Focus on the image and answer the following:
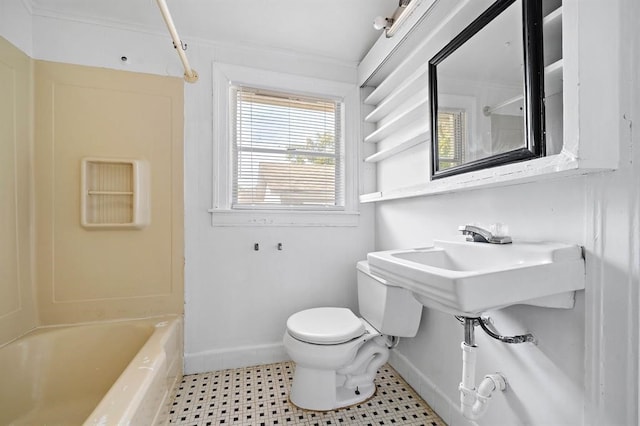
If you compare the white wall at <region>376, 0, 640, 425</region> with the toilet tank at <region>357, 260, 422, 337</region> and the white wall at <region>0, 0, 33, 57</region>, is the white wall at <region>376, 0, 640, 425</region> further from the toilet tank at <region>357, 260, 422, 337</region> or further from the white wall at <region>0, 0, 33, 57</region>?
the white wall at <region>0, 0, 33, 57</region>

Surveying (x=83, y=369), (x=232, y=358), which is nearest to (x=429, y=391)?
(x=232, y=358)

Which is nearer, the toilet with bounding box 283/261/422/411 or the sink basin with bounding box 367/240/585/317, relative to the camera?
the sink basin with bounding box 367/240/585/317

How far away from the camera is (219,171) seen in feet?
6.21

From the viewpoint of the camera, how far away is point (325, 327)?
1536mm

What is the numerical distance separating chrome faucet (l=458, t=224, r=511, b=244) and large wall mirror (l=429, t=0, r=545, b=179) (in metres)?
0.26

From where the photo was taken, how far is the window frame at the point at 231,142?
190 centimetres

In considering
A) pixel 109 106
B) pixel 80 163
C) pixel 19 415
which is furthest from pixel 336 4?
pixel 19 415

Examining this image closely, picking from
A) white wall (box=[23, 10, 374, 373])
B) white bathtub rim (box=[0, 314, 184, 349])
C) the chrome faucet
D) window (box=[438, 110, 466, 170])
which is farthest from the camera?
white wall (box=[23, 10, 374, 373])

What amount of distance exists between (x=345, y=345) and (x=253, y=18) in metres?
1.94

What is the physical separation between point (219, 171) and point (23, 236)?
110cm

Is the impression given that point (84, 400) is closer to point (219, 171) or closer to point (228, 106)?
point (219, 171)

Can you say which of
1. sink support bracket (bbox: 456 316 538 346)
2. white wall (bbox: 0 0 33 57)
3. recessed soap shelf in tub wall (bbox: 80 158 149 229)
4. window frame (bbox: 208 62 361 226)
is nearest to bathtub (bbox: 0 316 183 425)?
recessed soap shelf in tub wall (bbox: 80 158 149 229)

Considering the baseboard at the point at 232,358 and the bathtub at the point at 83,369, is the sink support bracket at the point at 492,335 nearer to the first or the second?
the bathtub at the point at 83,369

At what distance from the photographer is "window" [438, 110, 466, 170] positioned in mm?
1279
